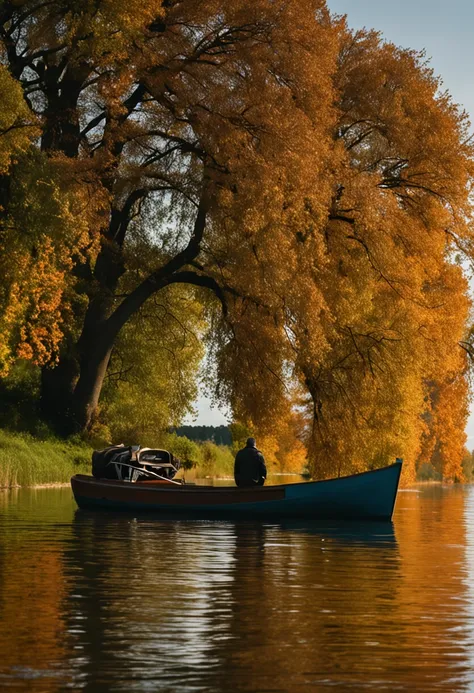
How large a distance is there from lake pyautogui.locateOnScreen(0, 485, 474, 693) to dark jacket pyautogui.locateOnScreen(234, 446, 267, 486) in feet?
15.1

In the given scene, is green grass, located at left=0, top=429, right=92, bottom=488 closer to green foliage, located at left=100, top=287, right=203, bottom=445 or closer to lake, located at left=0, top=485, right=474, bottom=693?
green foliage, located at left=100, top=287, right=203, bottom=445

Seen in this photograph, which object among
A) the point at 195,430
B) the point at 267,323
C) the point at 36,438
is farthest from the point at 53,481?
the point at 195,430

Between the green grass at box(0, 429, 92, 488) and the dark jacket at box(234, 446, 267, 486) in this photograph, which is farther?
the green grass at box(0, 429, 92, 488)

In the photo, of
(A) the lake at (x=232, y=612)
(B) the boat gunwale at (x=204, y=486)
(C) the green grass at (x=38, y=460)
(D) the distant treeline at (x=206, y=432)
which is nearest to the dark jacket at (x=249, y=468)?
(B) the boat gunwale at (x=204, y=486)

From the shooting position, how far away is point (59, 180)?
34250 mm

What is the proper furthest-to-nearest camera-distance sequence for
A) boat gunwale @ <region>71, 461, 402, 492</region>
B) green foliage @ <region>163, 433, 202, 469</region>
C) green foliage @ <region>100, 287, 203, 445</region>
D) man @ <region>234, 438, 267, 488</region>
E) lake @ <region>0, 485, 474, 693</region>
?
green foliage @ <region>163, 433, 202, 469</region> < green foliage @ <region>100, 287, 203, 445</region> < man @ <region>234, 438, 267, 488</region> < boat gunwale @ <region>71, 461, 402, 492</region> < lake @ <region>0, 485, 474, 693</region>

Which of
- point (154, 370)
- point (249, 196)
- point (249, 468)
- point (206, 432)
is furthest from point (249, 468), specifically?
point (206, 432)

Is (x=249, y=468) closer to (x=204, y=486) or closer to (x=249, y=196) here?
(x=204, y=486)

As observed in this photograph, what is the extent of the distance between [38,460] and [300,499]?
14.6 m

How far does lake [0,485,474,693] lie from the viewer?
9062 millimetres

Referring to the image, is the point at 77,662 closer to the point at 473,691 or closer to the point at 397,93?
the point at 473,691

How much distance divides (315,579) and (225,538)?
679 centimetres

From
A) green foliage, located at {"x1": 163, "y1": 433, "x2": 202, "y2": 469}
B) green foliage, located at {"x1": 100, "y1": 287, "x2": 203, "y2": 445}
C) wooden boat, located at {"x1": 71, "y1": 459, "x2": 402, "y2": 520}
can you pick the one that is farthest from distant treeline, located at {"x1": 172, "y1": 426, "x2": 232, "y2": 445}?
wooden boat, located at {"x1": 71, "y1": 459, "x2": 402, "y2": 520}

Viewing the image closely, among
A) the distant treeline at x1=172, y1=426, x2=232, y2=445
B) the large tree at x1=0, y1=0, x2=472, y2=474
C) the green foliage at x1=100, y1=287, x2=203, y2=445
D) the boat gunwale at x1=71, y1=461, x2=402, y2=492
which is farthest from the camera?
the distant treeline at x1=172, y1=426, x2=232, y2=445
